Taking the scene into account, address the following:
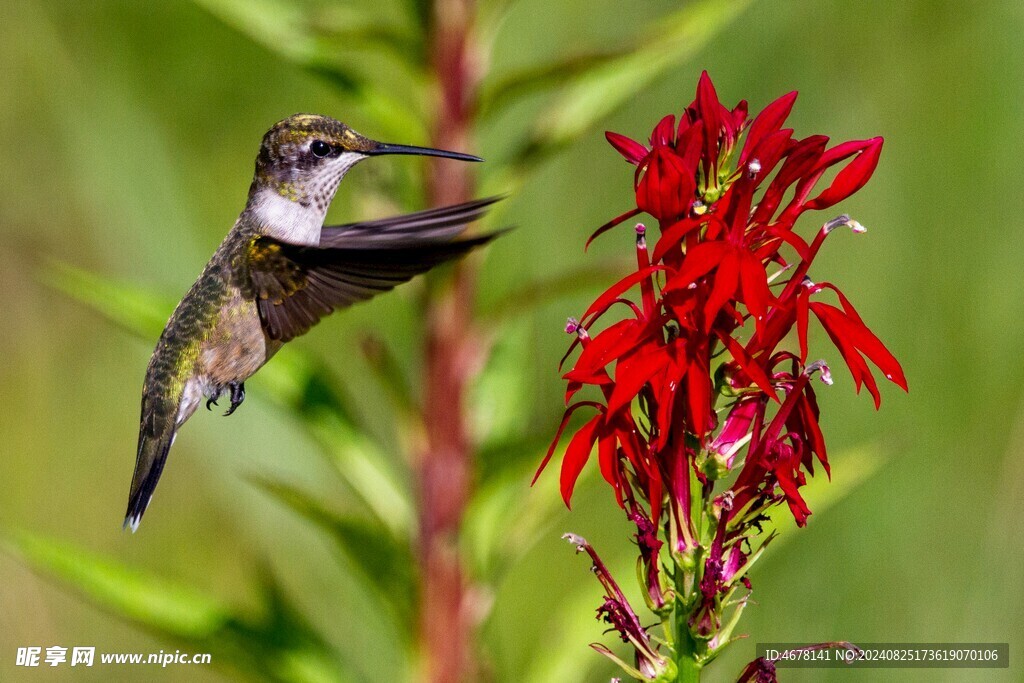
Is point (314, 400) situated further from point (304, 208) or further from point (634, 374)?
point (634, 374)

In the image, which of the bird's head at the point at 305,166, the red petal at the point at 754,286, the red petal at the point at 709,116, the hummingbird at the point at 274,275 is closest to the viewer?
the red petal at the point at 754,286

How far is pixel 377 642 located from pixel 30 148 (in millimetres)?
2111

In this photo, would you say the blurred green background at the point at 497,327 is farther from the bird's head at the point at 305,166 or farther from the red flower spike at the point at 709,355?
the red flower spike at the point at 709,355

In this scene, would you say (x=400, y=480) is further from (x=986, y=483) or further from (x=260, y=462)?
(x=986, y=483)

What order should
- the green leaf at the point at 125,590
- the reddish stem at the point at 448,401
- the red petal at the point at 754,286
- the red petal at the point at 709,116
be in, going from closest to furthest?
1. the red petal at the point at 754,286
2. the red petal at the point at 709,116
3. the green leaf at the point at 125,590
4. the reddish stem at the point at 448,401

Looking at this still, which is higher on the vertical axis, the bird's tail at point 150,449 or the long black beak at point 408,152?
the long black beak at point 408,152

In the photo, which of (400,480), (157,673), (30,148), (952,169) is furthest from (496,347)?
(30,148)

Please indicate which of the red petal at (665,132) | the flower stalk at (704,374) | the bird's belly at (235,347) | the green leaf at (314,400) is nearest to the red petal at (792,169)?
the flower stalk at (704,374)

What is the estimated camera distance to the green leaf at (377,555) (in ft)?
6.25

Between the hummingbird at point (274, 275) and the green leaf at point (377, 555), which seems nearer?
the hummingbird at point (274, 275)

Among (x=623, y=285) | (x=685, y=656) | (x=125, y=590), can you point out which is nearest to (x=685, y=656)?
(x=685, y=656)

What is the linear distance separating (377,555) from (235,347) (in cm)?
44

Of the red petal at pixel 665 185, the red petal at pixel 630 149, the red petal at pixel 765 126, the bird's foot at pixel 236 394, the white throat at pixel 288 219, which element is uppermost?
the white throat at pixel 288 219

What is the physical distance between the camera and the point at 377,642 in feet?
7.48
